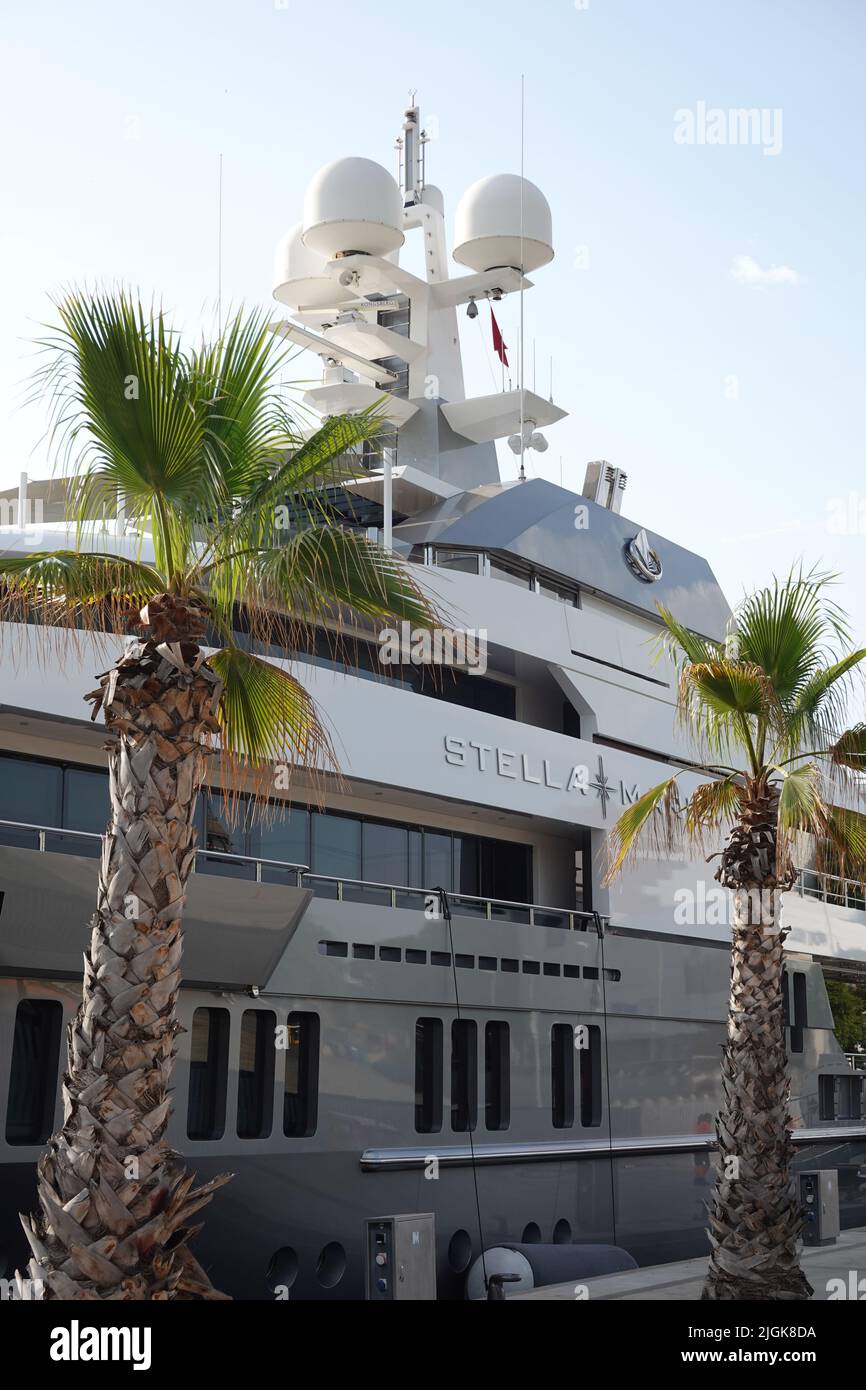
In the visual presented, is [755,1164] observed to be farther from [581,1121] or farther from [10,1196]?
Answer: [10,1196]

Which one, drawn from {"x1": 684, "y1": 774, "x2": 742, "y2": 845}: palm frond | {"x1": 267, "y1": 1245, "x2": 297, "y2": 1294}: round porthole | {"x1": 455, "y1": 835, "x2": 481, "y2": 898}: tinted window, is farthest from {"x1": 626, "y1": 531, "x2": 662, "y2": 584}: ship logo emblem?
{"x1": 267, "y1": 1245, "x2": 297, "y2": 1294}: round porthole

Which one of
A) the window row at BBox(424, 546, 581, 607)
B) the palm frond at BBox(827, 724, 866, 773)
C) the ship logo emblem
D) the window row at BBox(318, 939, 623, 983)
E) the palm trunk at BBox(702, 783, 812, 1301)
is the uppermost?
the ship logo emblem

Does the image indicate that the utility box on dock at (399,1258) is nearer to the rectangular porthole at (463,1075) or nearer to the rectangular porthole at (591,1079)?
the rectangular porthole at (463,1075)

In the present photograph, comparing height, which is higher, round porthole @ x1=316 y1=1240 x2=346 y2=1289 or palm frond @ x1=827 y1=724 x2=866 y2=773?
palm frond @ x1=827 y1=724 x2=866 y2=773

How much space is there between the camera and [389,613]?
28.8 feet

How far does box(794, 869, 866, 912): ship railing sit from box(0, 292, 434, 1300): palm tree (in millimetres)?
16265

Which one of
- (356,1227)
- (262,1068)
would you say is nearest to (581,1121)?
(356,1227)

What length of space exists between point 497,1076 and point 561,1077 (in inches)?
49.1

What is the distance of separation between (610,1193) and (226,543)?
11.8 metres

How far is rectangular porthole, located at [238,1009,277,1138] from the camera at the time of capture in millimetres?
13586

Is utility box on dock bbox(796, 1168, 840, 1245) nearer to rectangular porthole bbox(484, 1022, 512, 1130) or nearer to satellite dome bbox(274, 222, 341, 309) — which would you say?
rectangular porthole bbox(484, 1022, 512, 1130)

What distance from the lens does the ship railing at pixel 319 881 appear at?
12.4 m

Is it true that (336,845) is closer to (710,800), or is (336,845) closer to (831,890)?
(710,800)

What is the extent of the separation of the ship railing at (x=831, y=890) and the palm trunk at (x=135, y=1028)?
17.2 metres
